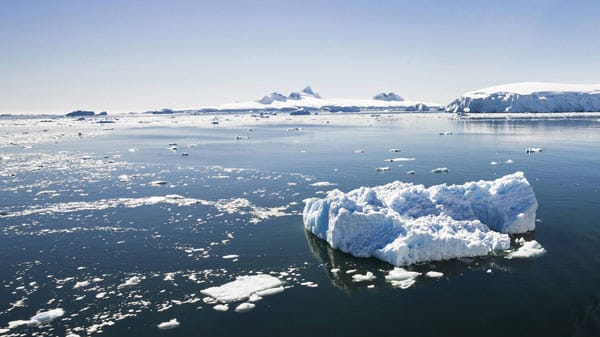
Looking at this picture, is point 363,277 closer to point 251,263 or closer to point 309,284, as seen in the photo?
point 309,284

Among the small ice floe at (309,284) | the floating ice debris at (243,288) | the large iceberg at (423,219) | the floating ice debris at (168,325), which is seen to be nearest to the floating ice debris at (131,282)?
the floating ice debris at (243,288)

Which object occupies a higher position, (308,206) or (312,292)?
(308,206)

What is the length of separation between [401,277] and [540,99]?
4976 inches

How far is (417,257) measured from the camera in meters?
19.4

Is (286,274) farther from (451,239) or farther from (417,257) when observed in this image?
(451,239)

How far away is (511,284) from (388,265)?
4.92m

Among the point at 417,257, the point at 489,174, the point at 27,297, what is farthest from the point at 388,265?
the point at 489,174

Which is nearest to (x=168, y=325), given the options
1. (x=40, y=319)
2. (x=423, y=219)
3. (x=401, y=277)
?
(x=40, y=319)

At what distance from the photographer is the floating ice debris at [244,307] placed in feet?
51.0

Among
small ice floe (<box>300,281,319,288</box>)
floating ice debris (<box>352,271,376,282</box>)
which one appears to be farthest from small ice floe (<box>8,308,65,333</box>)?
floating ice debris (<box>352,271,376,282</box>)

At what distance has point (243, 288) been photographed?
17078mm

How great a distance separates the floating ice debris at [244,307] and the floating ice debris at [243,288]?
0.61 meters

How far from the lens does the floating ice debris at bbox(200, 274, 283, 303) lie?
54.2 feet

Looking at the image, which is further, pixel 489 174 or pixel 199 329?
pixel 489 174
